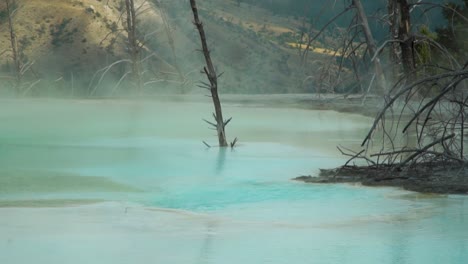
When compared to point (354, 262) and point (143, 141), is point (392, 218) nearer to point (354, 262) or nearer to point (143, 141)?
point (354, 262)

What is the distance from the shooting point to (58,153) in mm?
14375

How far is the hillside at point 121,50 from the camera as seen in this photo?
4662 centimetres

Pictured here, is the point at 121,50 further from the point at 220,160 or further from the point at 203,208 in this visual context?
the point at 203,208

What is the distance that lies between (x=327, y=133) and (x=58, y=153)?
16.9 feet

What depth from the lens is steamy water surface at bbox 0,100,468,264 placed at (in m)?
6.90

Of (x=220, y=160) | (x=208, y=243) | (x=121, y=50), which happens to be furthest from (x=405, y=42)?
(x=121, y=50)

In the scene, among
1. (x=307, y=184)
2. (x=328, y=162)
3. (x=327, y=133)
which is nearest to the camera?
(x=307, y=184)

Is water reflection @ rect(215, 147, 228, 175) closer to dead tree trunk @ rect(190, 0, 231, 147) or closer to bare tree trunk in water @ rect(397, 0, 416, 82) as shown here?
dead tree trunk @ rect(190, 0, 231, 147)

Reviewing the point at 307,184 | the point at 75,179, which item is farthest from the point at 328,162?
the point at 75,179

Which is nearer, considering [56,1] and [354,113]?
[354,113]

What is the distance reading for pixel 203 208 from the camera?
9055mm

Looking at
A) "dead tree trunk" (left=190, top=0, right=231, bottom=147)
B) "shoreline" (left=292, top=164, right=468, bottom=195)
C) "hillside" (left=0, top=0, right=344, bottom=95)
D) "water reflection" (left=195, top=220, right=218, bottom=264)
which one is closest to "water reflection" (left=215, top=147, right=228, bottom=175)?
"dead tree trunk" (left=190, top=0, right=231, bottom=147)

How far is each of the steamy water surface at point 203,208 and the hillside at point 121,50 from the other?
2484cm

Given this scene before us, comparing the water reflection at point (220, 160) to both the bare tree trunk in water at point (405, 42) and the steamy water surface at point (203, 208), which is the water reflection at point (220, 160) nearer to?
the steamy water surface at point (203, 208)
